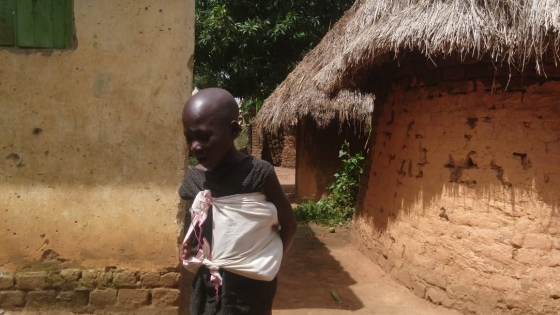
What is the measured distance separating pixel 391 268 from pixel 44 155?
11.2 ft

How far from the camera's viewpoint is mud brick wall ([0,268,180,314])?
11.4 feet

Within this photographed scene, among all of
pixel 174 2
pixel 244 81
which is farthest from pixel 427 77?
pixel 244 81

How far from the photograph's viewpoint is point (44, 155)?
11.2 ft

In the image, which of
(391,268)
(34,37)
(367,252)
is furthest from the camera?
(367,252)

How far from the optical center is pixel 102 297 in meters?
3.55

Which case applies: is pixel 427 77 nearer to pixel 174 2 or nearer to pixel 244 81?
pixel 174 2

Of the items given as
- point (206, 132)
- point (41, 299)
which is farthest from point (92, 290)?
point (206, 132)

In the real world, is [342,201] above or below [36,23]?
below

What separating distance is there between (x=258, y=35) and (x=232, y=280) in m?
8.27

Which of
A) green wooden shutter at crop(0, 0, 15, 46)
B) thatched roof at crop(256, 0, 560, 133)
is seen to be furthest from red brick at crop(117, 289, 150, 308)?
thatched roof at crop(256, 0, 560, 133)

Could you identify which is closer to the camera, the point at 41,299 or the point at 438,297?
the point at 41,299

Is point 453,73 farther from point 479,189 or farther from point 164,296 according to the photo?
point 164,296

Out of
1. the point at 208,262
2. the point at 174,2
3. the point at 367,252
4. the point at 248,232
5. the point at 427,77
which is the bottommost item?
the point at 367,252

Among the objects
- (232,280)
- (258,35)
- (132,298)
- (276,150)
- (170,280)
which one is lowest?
(132,298)
